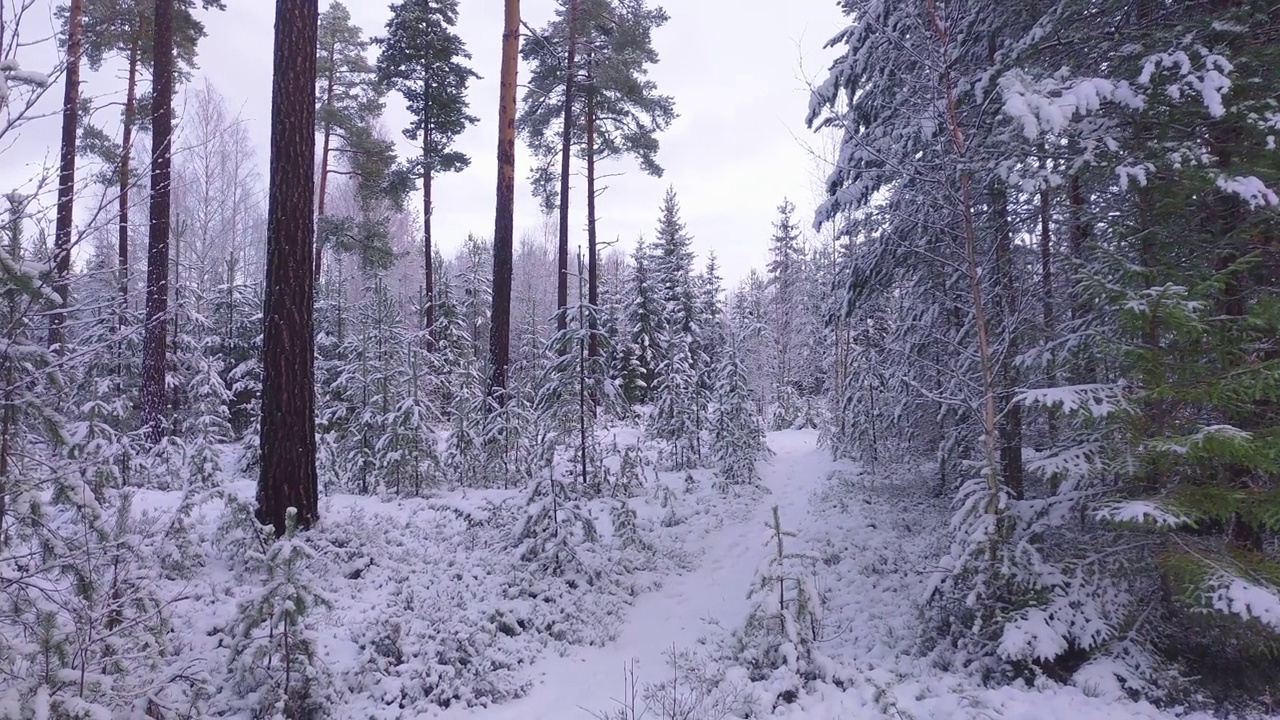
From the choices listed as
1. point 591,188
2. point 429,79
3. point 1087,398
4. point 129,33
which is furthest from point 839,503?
point 129,33

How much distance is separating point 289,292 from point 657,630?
5.61 meters

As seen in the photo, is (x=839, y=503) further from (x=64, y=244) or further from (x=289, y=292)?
(x=64, y=244)

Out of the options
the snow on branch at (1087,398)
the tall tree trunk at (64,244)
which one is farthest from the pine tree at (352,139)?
the snow on branch at (1087,398)

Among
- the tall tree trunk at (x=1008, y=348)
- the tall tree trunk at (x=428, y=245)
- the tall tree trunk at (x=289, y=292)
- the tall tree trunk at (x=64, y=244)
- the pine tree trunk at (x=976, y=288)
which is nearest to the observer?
the tall tree trunk at (x=64, y=244)

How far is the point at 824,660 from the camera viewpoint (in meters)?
5.92

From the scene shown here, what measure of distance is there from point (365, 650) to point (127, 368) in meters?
11.4

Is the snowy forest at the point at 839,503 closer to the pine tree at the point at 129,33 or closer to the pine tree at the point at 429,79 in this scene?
the pine tree at the point at 129,33

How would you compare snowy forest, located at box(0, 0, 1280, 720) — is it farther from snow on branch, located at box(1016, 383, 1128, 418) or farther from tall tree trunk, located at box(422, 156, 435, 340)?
tall tree trunk, located at box(422, 156, 435, 340)

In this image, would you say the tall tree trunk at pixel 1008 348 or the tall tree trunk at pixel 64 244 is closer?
the tall tree trunk at pixel 64 244

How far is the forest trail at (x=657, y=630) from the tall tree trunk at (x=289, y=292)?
313cm

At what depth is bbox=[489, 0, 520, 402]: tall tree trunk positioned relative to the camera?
11297mm

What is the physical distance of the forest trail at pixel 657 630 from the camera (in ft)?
17.9

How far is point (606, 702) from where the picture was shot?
5.48m

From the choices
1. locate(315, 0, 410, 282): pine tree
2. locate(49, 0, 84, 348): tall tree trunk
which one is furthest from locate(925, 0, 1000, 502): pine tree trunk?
locate(315, 0, 410, 282): pine tree
